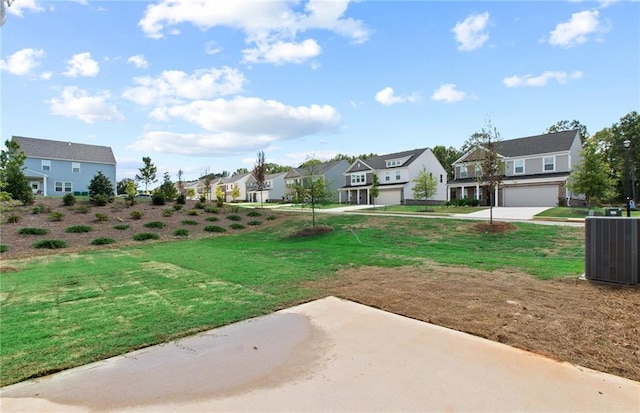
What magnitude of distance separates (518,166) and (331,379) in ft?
120

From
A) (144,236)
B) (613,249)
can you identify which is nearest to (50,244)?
(144,236)

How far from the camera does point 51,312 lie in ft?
17.0

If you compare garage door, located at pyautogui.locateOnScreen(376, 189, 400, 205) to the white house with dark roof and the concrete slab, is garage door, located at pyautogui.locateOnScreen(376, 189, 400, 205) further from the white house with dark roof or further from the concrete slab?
the concrete slab

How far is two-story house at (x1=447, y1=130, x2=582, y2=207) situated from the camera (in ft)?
98.7

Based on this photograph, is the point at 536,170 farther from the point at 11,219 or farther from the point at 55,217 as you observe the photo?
the point at 11,219

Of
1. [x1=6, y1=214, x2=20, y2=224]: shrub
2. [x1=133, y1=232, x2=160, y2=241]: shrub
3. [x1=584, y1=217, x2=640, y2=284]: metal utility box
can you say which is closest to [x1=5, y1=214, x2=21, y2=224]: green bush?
[x1=6, y1=214, x2=20, y2=224]: shrub

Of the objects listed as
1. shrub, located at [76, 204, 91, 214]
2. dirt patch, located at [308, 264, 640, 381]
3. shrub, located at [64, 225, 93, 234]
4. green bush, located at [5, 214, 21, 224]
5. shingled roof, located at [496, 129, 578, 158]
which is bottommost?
dirt patch, located at [308, 264, 640, 381]

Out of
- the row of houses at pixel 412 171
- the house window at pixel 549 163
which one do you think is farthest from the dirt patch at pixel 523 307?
the house window at pixel 549 163

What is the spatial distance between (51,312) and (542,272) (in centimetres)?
860

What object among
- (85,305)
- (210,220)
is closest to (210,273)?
(85,305)

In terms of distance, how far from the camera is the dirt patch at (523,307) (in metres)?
3.51

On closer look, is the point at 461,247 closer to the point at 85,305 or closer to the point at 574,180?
the point at 85,305

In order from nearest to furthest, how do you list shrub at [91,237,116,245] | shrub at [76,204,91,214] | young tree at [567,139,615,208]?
1. shrub at [91,237,116,245]
2. shrub at [76,204,91,214]
3. young tree at [567,139,615,208]

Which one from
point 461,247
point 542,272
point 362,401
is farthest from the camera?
point 461,247
